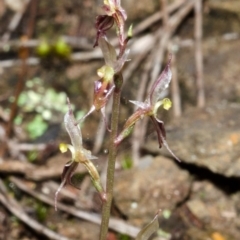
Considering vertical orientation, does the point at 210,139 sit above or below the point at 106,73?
below

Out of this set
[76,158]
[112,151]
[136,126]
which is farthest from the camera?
[136,126]

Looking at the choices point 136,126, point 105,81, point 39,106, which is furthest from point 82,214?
point 105,81

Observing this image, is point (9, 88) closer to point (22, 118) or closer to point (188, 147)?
point (22, 118)

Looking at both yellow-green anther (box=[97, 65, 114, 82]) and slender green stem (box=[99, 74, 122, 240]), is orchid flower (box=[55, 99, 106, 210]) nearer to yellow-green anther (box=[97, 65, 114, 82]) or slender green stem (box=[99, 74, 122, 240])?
slender green stem (box=[99, 74, 122, 240])

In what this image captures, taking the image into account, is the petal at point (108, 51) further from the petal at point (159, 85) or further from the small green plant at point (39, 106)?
the small green plant at point (39, 106)

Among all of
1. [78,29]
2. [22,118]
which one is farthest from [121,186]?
[78,29]

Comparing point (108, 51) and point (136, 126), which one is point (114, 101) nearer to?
point (108, 51)
